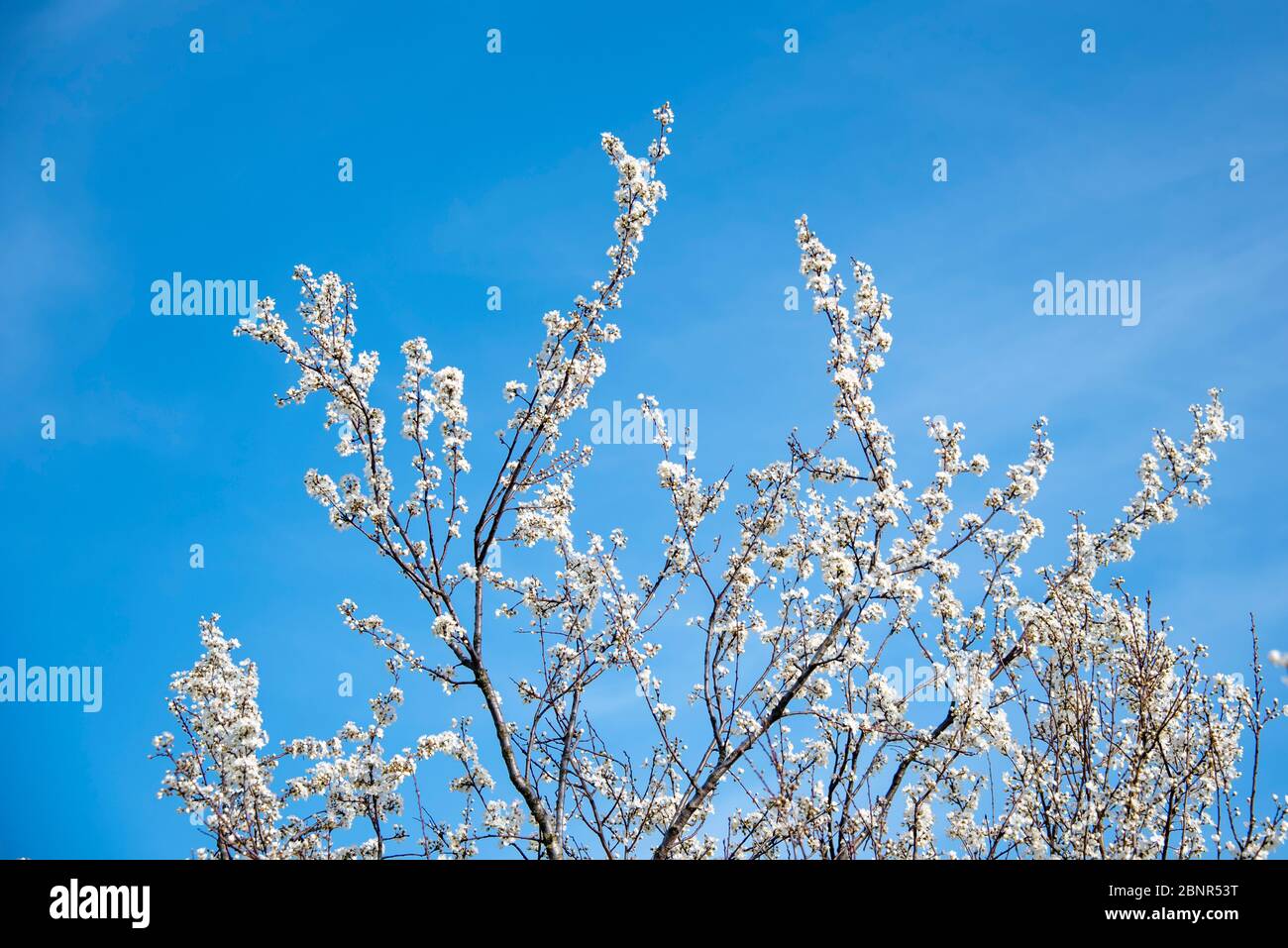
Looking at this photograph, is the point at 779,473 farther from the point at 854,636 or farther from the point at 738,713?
the point at 738,713

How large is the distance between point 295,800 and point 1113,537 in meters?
7.12

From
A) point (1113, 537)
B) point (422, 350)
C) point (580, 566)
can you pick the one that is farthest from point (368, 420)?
point (1113, 537)

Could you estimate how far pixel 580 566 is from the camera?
27.7 ft

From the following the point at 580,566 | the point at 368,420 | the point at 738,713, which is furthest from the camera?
the point at 580,566

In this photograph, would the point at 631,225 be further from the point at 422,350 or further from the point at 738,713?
the point at 738,713

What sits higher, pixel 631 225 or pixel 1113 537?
pixel 631 225

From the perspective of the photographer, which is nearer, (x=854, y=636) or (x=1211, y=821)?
(x=1211, y=821)

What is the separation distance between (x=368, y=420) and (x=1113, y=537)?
21.1 ft
